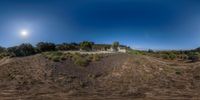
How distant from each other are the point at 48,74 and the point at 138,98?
16.5 m

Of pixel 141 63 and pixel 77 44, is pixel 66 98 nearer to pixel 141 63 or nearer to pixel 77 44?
pixel 141 63

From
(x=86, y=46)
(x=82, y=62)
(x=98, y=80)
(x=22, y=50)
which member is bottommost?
(x=98, y=80)

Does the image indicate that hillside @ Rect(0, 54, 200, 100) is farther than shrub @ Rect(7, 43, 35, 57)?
No

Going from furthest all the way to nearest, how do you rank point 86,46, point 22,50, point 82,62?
point 86,46
point 22,50
point 82,62

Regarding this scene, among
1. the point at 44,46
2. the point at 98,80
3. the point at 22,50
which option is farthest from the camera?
the point at 44,46

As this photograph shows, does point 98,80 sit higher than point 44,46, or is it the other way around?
point 44,46

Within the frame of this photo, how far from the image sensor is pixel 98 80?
4138 cm

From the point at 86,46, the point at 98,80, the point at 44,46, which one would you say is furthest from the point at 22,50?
the point at 98,80

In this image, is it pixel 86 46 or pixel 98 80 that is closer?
pixel 98 80

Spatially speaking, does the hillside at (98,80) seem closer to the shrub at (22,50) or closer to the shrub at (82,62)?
the shrub at (82,62)

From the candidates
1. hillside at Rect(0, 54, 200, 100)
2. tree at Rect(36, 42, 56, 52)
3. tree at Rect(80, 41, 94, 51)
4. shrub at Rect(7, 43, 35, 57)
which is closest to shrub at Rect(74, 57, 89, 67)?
hillside at Rect(0, 54, 200, 100)

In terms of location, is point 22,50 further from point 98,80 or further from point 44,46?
point 98,80

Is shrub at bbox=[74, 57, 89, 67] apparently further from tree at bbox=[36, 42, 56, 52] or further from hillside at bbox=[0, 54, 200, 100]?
tree at bbox=[36, 42, 56, 52]

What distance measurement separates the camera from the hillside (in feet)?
108
